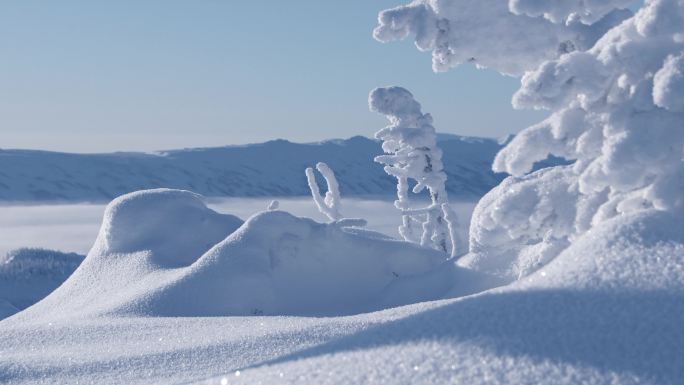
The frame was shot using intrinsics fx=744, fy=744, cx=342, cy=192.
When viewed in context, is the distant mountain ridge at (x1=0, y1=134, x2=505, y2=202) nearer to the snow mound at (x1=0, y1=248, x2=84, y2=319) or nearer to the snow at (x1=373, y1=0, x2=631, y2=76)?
the snow mound at (x1=0, y1=248, x2=84, y2=319)

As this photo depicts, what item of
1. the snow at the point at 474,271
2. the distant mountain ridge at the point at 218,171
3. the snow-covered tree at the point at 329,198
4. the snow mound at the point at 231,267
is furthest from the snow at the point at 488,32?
the distant mountain ridge at the point at 218,171

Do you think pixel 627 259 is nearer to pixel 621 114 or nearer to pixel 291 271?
pixel 621 114

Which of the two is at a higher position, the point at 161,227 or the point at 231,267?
the point at 161,227

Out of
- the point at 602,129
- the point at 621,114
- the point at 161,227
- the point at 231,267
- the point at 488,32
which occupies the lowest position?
the point at 231,267

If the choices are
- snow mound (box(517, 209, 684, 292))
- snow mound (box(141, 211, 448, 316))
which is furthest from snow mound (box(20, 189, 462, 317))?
snow mound (box(517, 209, 684, 292))

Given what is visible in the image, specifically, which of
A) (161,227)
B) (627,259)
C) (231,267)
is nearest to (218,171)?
(161,227)

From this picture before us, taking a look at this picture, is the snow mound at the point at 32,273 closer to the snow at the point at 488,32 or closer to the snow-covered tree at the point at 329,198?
the snow-covered tree at the point at 329,198

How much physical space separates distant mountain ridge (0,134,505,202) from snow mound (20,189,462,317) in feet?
453

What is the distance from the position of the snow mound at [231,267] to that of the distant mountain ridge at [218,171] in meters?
138

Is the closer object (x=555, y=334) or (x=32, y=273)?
(x=555, y=334)

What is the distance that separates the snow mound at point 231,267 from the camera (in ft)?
41.2

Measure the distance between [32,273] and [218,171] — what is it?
97.6 metres

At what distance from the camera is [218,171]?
6550 inches

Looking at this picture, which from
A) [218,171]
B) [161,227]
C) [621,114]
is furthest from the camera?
[218,171]
